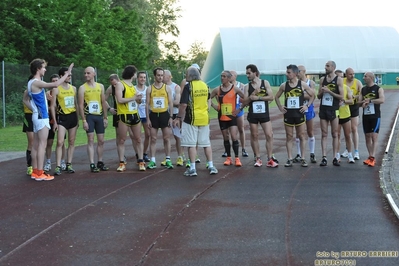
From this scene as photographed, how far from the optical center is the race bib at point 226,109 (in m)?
13.7

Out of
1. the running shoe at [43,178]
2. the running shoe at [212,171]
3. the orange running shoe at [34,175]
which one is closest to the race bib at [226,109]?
the running shoe at [212,171]

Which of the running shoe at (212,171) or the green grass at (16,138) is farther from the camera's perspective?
the green grass at (16,138)

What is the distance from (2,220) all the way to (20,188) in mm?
2638

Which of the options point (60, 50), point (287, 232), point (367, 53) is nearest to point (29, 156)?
point (287, 232)

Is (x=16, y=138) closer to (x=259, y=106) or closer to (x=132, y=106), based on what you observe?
(x=132, y=106)

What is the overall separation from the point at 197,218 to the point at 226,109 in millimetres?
5396

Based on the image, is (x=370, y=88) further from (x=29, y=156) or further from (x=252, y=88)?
(x=29, y=156)

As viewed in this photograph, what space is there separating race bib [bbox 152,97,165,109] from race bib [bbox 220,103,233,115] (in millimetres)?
1210

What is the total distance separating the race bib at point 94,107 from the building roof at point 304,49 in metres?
64.5

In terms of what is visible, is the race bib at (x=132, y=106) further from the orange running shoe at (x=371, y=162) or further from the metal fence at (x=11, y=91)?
the metal fence at (x=11, y=91)

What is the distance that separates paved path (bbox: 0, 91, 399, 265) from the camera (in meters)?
6.85

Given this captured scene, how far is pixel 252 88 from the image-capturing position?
535 inches

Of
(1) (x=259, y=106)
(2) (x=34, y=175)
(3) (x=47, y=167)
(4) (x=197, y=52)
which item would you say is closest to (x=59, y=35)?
(3) (x=47, y=167)

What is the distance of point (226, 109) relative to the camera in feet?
45.0
